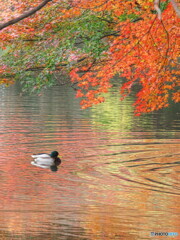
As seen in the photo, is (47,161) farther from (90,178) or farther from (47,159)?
(90,178)

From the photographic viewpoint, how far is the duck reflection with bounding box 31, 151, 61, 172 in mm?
22309

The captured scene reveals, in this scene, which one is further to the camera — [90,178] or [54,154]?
[54,154]

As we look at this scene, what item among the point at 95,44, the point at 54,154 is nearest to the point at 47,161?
the point at 54,154

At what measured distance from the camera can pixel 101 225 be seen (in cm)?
1437

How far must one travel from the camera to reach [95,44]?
24984 mm

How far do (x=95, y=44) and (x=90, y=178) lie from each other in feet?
23.3

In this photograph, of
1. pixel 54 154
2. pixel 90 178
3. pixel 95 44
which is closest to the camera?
pixel 90 178

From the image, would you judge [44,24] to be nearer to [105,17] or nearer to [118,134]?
[105,17]

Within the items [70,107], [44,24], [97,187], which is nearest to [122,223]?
[97,187]

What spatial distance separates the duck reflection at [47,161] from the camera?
2231 cm

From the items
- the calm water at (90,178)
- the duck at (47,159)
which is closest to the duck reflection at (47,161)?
the duck at (47,159)

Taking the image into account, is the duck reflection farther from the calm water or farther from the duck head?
the calm water

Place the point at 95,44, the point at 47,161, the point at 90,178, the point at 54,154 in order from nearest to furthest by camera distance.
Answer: the point at 90,178, the point at 47,161, the point at 54,154, the point at 95,44

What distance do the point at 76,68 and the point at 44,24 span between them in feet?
8.00
